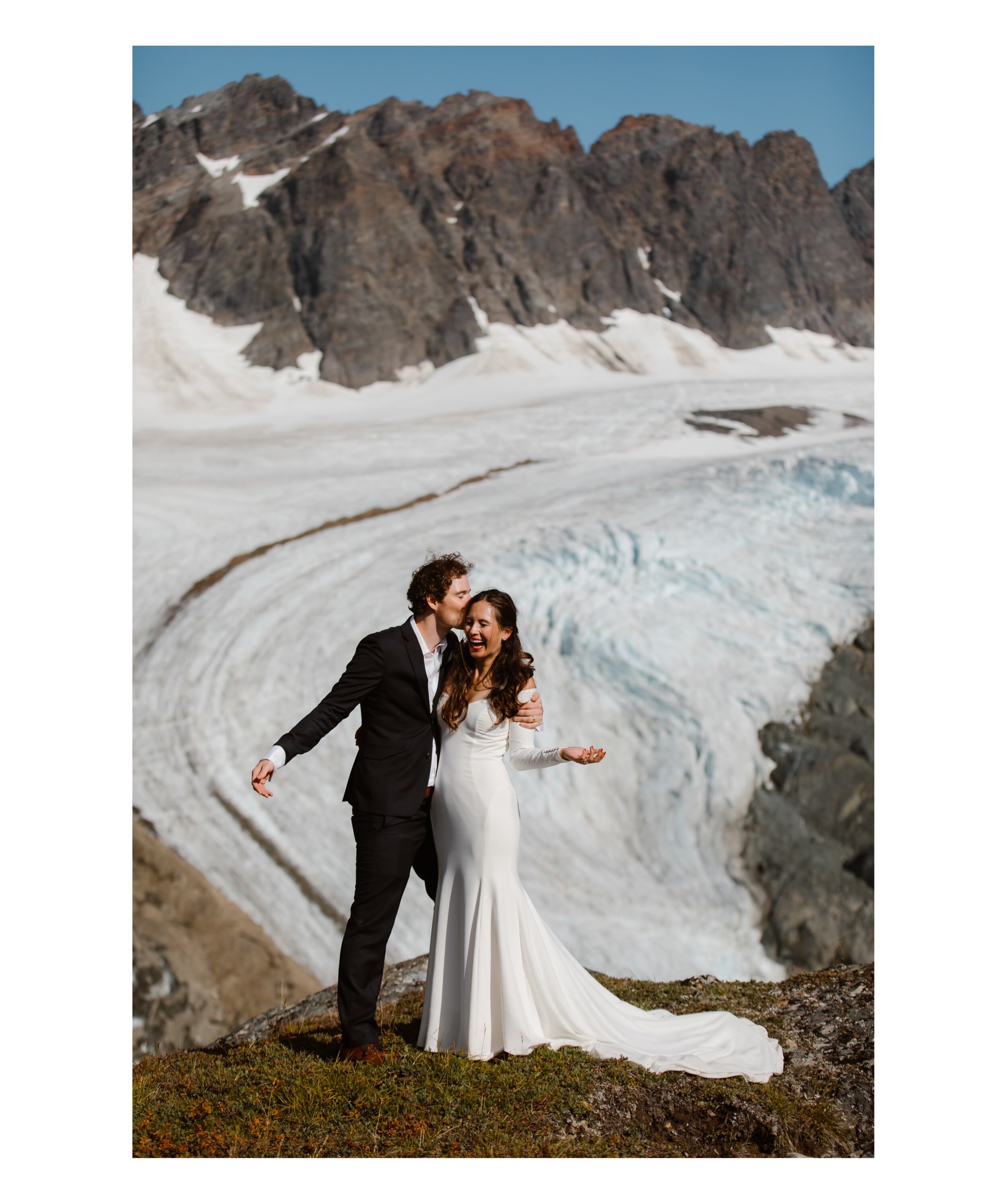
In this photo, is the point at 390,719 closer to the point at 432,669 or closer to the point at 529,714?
the point at 432,669

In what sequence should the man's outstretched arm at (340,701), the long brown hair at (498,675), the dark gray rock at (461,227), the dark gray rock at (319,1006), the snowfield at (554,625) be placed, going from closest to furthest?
the man's outstretched arm at (340,701) → the long brown hair at (498,675) → the dark gray rock at (319,1006) → the snowfield at (554,625) → the dark gray rock at (461,227)

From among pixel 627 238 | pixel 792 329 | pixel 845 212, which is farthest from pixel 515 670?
pixel 845 212

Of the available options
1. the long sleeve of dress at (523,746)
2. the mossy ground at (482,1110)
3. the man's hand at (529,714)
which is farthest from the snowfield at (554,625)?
the man's hand at (529,714)

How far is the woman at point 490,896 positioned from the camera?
4.88 m

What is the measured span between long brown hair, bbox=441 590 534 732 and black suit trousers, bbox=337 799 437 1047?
19.8 inches

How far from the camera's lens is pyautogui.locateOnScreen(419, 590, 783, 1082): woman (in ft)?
16.0

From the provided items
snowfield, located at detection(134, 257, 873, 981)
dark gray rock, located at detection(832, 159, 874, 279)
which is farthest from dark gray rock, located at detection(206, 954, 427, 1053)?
dark gray rock, located at detection(832, 159, 874, 279)

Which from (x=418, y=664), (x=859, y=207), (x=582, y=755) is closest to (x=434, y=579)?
(x=418, y=664)

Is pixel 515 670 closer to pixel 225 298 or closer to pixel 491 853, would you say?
pixel 491 853

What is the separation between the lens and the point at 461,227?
34188mm

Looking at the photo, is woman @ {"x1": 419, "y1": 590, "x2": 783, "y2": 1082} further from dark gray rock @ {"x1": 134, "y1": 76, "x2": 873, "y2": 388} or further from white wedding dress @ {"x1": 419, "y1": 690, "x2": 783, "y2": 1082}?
dark gray rock @ {"x1": 134, "y1": 76, "x2": 873, "y2": 388}

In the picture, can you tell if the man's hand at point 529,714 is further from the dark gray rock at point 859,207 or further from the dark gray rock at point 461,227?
the dark gray rock at point 859,207

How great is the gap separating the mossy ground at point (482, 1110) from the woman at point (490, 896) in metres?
0.11

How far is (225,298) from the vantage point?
96.6ft
